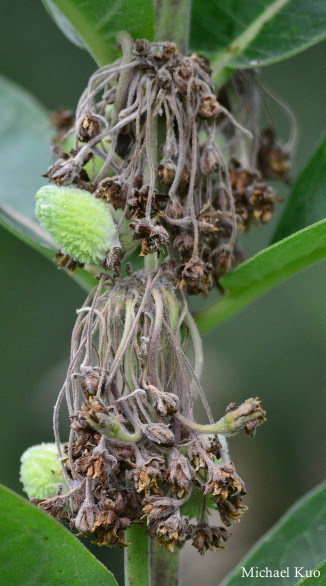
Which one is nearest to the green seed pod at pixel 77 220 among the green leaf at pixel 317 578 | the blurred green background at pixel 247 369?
the green leaf at pixel 317 578

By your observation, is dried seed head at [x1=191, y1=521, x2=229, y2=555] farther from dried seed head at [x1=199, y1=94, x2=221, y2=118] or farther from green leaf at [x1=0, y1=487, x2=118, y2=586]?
dried seed head at [x1=199, y1=94, x2=221, y2=118]

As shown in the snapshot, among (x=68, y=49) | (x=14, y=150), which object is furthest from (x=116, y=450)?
(x=68, y=49)

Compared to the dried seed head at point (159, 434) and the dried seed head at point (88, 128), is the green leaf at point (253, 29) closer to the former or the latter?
the dried seed head at point (88, 128)

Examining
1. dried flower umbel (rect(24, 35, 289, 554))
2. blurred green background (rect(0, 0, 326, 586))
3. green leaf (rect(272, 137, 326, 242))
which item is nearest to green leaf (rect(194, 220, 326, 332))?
dried flower umbel (rect(24, 35, 289, 554))

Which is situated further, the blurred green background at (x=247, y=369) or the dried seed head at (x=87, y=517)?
the blurred green background at (x=247, y=369)

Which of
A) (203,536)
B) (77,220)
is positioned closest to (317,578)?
(203,536)
